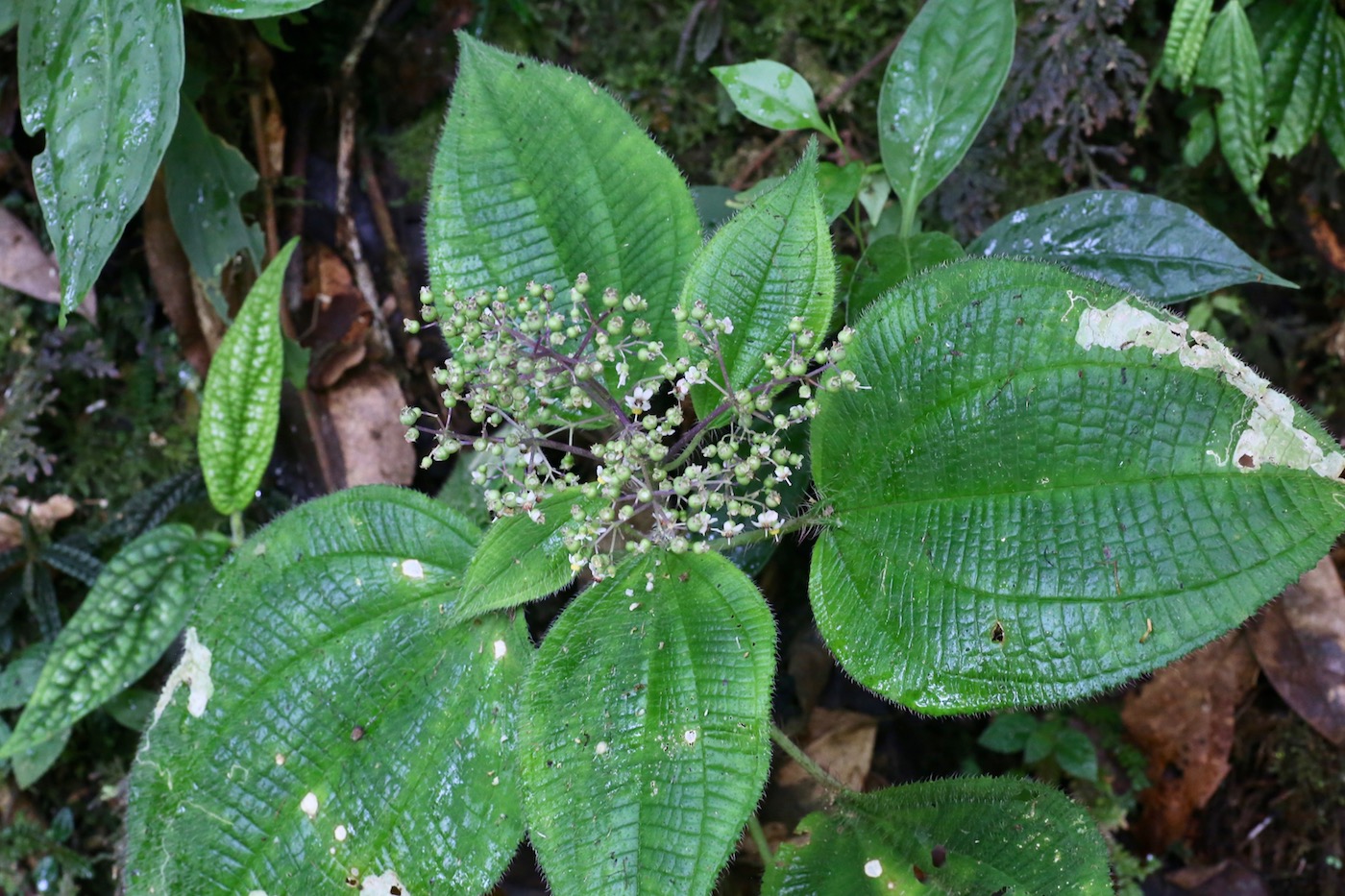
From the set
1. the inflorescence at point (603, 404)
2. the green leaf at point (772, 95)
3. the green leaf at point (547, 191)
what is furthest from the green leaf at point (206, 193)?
the green leaf at point (772, 95)

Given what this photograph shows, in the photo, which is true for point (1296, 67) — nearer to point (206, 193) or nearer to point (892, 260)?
point (892, 260)

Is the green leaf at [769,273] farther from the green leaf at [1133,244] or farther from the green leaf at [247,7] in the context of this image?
the green leaf at [247,7]

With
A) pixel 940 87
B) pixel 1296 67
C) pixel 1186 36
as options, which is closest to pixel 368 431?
pixel 940 87

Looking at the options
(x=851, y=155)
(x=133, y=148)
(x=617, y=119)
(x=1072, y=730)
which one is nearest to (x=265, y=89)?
(x=133, y=148)

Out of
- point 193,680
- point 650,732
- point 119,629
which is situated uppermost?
point 650,732

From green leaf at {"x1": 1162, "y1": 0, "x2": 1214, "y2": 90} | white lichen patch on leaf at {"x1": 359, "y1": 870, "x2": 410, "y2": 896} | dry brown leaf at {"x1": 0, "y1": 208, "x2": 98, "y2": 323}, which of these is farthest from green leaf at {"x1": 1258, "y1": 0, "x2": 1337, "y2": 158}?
dry brown leaf at {"x1": 0, "y1": 208, "x2": 98, "y2": 323}

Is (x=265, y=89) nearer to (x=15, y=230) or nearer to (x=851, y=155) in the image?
(x=15, y=230)
